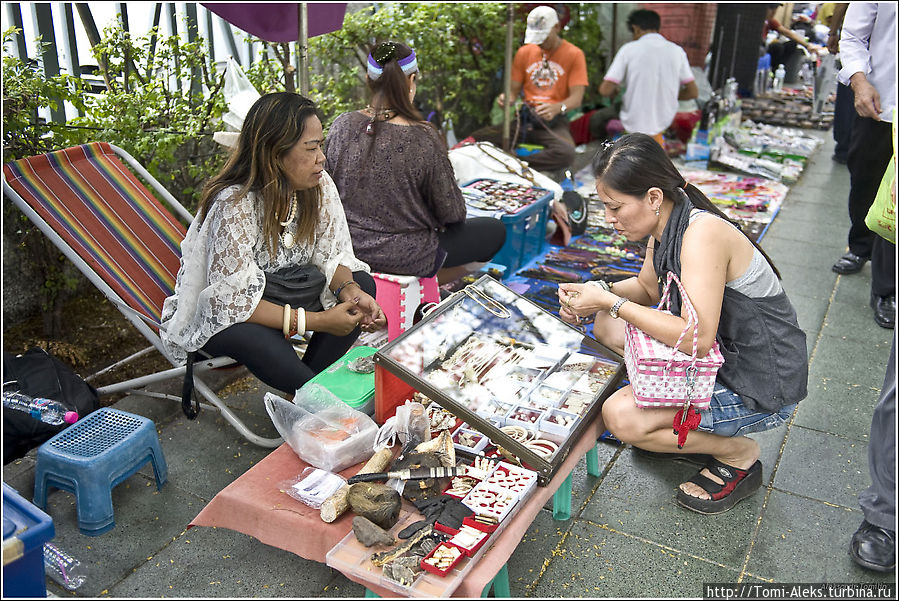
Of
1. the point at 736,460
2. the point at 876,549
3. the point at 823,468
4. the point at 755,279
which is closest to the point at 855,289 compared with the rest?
the point at 823,468

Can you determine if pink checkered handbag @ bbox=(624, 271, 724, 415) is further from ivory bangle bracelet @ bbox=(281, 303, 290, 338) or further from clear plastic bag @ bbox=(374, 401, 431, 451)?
ivory bangle bracelet @ bbox=(281, 303, 290, 338)

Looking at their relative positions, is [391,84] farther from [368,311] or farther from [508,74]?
[508,74]

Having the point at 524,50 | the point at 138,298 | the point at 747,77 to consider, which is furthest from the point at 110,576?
the point at 747,77

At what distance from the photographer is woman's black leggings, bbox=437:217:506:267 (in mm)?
4246

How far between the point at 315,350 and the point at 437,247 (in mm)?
1000

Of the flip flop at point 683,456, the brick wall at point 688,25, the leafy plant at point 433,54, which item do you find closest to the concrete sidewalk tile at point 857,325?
the flip flop at point 683,456

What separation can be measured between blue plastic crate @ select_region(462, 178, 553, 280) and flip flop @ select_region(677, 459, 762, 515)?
2198mm

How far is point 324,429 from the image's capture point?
2639 mm

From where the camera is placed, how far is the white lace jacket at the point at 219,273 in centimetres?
294

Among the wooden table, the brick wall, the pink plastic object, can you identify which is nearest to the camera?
the wooden table

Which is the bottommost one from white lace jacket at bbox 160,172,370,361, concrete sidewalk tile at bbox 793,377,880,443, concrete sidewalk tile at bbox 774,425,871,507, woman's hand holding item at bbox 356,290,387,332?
concrete sidewalk tile at bbox 774,425,871,507

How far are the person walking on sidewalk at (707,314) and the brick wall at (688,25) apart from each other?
6999mm

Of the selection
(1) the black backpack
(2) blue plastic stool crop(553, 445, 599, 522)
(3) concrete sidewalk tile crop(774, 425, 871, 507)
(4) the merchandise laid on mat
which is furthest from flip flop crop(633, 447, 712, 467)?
(1) the black backpack

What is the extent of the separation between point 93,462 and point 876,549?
2485 mm
